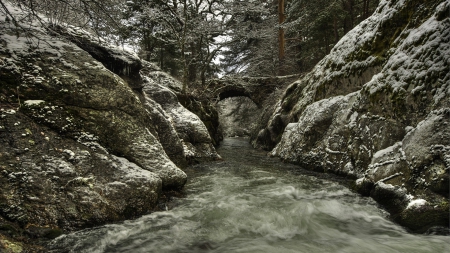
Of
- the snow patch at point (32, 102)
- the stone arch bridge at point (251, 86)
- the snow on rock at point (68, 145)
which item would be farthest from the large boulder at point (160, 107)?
the stone arch bridge at point (251, 86)

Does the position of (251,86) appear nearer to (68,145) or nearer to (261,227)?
(261,227)

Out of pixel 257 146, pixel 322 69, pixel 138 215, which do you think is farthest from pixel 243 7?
pixel 138 215

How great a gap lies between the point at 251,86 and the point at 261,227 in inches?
557

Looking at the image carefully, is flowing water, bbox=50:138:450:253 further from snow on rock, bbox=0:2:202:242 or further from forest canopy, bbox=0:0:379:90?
forest canopy, bbox=0:0:379:90

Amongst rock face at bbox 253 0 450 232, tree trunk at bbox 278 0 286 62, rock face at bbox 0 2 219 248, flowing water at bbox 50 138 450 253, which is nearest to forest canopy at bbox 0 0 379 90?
tree trunk at bbox 278 0 286 62

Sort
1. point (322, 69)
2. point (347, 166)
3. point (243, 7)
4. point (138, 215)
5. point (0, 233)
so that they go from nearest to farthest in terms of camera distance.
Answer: point (0, 233) < point (138, 215) < point (347, 166) < point (322, 69) < point (243, 7)

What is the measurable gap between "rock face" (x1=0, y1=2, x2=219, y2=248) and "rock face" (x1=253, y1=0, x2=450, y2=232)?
12.5 ft

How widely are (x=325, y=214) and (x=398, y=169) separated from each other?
1.42 meters

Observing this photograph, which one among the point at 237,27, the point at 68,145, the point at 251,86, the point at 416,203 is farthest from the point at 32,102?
the point at 251,86

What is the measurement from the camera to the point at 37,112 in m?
3.65

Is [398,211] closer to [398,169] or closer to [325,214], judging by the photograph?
[398,169]

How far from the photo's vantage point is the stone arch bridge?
14.2m

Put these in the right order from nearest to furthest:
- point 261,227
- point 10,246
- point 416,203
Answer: point 10,246 → point 416,203 → point 261,227

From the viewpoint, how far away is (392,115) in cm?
495
